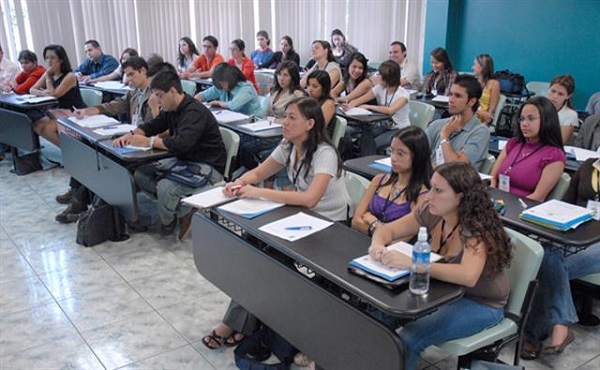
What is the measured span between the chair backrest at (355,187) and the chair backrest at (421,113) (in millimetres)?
2285

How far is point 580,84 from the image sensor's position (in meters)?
7.05

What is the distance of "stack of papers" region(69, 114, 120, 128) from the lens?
14.1 ft

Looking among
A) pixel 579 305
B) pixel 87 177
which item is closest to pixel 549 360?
pixel 579 305

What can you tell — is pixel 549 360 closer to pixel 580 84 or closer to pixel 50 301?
pixel 50 301

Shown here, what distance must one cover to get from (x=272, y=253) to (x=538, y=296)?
1306 millimetres

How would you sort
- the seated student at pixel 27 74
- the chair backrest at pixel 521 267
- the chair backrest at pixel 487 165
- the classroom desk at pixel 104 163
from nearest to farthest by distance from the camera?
the chair backrest at pixel 521 267 → the chair backrest at pixel 487 165 → the classroom desk at pixel 104 163 → the seated student at pixel 27 74

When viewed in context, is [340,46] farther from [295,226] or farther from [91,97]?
[295,226]

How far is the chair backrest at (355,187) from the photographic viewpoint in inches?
114

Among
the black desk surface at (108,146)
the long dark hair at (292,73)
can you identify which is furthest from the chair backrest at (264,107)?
the black desk surface at (108,146)

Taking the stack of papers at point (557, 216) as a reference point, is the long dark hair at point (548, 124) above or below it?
above

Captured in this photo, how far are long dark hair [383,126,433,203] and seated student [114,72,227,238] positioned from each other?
5.30ft

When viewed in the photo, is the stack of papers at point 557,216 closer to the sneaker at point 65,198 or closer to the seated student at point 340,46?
the sneaker at point 65,198

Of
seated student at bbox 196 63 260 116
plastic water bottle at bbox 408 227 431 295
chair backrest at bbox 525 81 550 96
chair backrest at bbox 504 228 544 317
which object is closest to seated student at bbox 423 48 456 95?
chair backrest at bbox 525 81 550 96

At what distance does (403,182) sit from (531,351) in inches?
39.3
